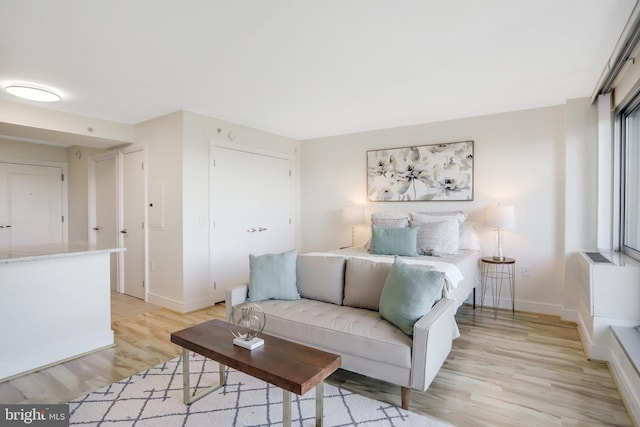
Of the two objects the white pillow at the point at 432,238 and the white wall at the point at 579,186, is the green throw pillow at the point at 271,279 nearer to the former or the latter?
the white pillow at the point at 432,238

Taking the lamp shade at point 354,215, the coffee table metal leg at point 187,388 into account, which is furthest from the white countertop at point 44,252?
the lamp shade at point 354,215

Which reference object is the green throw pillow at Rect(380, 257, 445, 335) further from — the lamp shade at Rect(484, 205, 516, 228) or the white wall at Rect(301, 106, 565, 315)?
the white wall at Rect(301, 106, 565, 315)

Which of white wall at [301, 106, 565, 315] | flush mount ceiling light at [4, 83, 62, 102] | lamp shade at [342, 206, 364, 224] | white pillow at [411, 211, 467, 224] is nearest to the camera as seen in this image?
flush mount ceiling light at [4, 83, 62, 102]

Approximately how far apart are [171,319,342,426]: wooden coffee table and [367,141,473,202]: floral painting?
313 cm

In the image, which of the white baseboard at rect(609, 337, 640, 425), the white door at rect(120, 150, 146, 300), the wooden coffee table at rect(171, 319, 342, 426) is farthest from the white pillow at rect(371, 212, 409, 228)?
the white door at rect(120, 150, 146, 300)

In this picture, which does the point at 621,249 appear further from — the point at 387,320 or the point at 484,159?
the point at 387,320

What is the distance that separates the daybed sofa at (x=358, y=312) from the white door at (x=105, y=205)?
309 cm

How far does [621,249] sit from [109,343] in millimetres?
4845

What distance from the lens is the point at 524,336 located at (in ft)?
10.3

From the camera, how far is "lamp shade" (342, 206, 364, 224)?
4723mm

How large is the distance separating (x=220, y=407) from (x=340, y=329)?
88 cm

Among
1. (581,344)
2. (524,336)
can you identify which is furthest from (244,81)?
(581,344)

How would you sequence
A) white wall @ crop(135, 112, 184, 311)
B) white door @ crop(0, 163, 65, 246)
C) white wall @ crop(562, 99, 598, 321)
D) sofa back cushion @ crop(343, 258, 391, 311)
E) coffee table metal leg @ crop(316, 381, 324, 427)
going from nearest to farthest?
coffee table metal leg @ crop(316, 381, 324, 427) → sofa back cushion @ crop(343, 258, 391, 311) → white wall @ crop(562, 99, 598, 321) → white wall @ crop(135, 112, 184, 311) → white door @ crop(0, 163, 65, 246)

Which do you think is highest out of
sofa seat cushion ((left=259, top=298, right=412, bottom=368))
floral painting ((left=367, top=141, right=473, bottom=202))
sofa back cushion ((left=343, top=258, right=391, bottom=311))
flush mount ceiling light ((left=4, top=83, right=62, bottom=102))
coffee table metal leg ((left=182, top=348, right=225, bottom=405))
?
flush mount ceiling light ((left=4, top=83, right=62, bottom=102))
